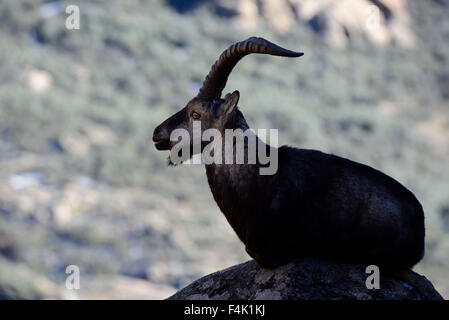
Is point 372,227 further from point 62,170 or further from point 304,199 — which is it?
point 62,170

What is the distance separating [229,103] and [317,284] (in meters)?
3.31

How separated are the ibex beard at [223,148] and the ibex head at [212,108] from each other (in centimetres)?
9

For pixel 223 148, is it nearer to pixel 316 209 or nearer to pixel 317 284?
pixel 316 209

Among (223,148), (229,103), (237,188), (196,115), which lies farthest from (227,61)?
(237,188)

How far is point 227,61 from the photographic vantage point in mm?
15414

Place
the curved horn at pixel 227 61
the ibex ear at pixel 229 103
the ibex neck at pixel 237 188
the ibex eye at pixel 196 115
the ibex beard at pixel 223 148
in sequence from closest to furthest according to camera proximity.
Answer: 1. the curved horn at pixel 227 61
2. the ibex neck at pixel 237 188
3. the ibex beard at pixel 223 148
4. the ibex ear at pixel 229 103
5. the ibex eye at pixel 196 115

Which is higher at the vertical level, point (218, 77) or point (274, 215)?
point (218, 77)

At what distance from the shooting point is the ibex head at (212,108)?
15.3 meters

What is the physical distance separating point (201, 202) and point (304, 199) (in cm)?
16612

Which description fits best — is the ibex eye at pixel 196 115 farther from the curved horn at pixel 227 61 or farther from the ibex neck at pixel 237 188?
the ibex neck at pixel 237 188

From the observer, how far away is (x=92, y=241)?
15962cm

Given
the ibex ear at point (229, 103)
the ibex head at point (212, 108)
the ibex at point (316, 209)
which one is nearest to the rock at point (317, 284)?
the ibex at point (316, 209)

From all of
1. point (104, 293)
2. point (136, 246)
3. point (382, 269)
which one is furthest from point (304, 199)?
point (136, 246)

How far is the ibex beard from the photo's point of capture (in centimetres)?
1508
